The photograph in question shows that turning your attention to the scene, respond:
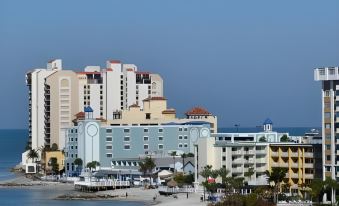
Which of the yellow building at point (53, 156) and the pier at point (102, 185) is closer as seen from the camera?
the pier at point (102, 185)

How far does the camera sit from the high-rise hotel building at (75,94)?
12169cm

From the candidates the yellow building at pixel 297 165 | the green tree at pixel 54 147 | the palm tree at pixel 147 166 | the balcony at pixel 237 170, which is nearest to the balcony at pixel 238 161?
the balcony at pixel 237 170

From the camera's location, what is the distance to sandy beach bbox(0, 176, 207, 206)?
71606mm

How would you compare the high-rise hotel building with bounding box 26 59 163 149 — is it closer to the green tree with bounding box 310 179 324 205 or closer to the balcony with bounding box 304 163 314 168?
the balcony with bounding box 304 163 314 168

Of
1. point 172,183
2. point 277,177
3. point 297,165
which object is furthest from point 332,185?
point 172,183

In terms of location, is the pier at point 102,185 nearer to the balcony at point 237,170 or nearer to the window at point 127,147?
the window at point 127,147

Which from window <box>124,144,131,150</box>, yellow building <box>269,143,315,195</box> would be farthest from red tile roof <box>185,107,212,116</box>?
yellow building <box>269,143,315,195</box>

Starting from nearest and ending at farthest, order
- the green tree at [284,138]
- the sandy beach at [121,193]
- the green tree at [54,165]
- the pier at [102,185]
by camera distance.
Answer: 1. the sandy beach at [121,193]
2. the green tree at [284,138]
3. the pier at [102,185]
4. the green tree at [54,165]

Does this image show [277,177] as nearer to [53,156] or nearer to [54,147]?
[53,156]

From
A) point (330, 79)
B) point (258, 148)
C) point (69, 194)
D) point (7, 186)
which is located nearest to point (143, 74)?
point (7, 186)

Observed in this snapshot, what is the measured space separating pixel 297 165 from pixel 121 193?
17909 mm

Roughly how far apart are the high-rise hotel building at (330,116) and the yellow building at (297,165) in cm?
318

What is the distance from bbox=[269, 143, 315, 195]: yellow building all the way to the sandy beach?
552cm

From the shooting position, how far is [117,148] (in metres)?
100
